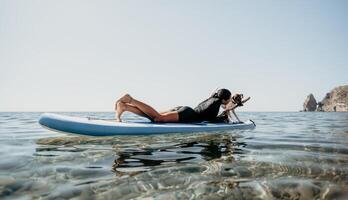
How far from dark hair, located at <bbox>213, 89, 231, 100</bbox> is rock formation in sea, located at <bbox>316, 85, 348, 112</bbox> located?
188098mm

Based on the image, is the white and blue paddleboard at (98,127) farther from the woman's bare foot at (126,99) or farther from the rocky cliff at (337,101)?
the rocky cliff at (337,101)

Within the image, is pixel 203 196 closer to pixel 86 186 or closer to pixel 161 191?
pixel 161 191

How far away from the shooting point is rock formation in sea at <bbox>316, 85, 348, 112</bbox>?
174712 mm

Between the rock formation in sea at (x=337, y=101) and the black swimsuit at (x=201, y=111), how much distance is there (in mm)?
188271

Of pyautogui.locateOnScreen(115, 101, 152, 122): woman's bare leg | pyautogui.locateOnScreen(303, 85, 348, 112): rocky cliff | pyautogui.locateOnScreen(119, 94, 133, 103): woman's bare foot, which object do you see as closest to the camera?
pyautogui.locateOnScreen(119, 94, 133, 103): woman's bare foot

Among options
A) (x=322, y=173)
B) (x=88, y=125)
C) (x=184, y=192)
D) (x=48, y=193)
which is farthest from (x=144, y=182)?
(x=88, y=125)

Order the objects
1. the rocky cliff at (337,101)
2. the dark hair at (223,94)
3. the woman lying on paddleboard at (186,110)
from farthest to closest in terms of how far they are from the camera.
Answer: the rocky cliff at (337,101) < the dark hair at (223,94) < the woman lying on paddleboard at (186,110)

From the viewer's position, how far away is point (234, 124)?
10961 millimetres

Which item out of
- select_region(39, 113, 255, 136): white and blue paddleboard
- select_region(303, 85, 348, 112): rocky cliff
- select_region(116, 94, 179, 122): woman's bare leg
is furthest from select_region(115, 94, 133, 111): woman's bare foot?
select_region(303, 85, 348, 112): rocky cliff

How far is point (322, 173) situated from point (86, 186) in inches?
134

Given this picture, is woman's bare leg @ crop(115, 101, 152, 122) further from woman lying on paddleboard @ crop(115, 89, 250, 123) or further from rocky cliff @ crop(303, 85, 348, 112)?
rocky cliff @ crop(303, 85, 348, 112)

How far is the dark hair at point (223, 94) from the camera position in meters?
9.97

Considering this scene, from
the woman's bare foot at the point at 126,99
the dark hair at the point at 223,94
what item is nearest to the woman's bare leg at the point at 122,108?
the woman's bare foot at the point at 126,99

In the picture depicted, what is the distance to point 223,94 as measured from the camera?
998 centimetres
